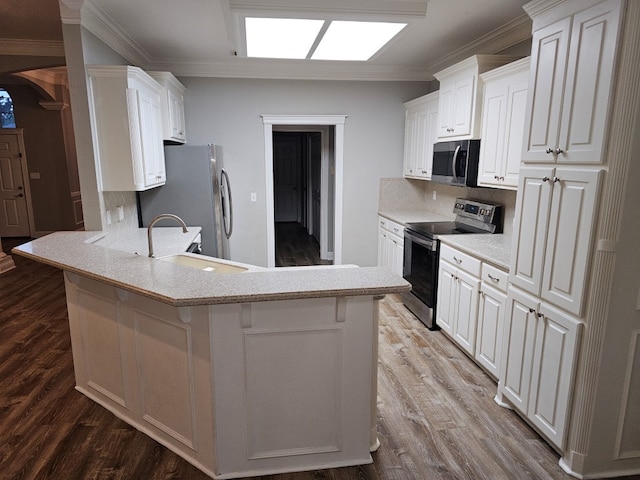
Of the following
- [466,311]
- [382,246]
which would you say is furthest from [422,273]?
[382,246]

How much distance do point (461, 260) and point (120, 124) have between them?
273 cm

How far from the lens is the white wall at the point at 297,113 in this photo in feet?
15.8

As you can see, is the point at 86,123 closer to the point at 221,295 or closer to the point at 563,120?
the point at 221,295

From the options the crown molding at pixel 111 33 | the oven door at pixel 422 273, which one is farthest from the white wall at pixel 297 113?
the oven door at pixel 422 273

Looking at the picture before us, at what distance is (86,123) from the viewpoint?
297 centimetres

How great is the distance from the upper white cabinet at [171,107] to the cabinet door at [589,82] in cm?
323

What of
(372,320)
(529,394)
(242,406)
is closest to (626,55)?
(372,320)

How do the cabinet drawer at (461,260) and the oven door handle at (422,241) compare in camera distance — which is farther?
the oven door handle at (422,241)

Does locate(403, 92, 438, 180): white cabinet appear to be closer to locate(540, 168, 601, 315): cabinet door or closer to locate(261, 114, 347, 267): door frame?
locate(261, 114, 347, 267): door frame

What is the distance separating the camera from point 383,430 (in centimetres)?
241

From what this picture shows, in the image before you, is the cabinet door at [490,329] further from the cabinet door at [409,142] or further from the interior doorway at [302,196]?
the interior doorway at [302,196]

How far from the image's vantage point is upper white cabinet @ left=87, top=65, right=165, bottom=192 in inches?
117

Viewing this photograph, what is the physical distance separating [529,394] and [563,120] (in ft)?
4.84

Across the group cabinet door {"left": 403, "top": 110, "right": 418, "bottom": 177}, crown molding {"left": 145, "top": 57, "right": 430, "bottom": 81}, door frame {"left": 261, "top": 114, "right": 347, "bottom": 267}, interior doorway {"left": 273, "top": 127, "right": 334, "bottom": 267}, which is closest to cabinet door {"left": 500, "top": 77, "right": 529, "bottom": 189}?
cabinet door {"left": 403, "top": 110, "right": 418, "bottom": 177}
